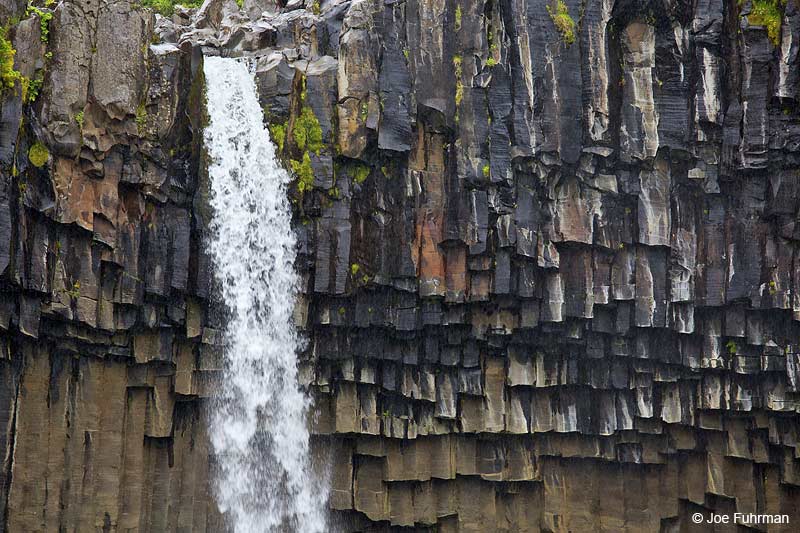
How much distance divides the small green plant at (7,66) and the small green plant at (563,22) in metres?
9.13

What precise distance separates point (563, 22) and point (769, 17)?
11.8 ft

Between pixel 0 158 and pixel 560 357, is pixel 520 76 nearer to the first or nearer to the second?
pixel 560 357

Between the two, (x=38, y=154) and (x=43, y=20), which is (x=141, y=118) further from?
(x=43, y=20)

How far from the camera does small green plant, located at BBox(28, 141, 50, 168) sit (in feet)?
42.9

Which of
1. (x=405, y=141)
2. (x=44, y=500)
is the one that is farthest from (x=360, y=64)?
(x=44, y=500)

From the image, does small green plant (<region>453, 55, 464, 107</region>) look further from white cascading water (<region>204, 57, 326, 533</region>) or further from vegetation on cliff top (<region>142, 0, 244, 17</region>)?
vegetation on cliff top (<region>142, 0, 244, 17</region>)

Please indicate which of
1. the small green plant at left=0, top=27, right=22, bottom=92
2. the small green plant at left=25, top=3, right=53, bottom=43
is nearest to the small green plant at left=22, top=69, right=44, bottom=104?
the small green plant at left=0, top=27, right=22, bottom=92

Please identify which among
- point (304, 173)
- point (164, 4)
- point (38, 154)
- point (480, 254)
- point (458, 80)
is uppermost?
point (164, 4)

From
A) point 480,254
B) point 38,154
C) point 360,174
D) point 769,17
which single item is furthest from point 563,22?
point 38,154

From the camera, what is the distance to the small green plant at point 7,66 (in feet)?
41.8

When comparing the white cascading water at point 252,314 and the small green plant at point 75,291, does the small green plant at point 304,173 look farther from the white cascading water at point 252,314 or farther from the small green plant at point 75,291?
the small green plant at point 75,291

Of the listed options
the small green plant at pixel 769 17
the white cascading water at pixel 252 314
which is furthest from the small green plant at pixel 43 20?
the small green plant at pixel 769 17

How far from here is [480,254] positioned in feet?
50.3

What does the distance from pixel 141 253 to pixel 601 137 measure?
27.3ft
